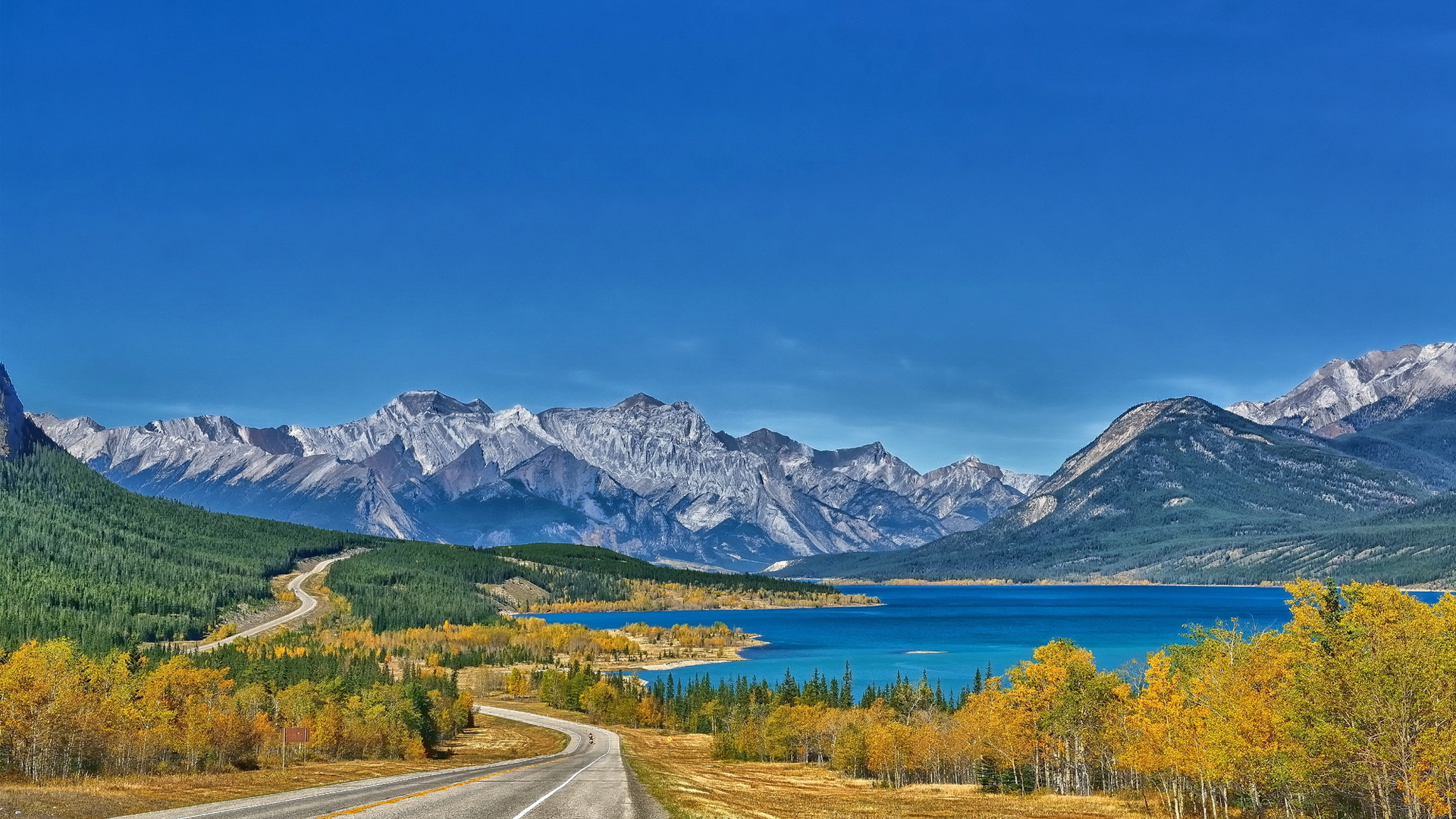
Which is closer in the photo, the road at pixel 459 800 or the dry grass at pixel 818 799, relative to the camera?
the road at pixel 459 800

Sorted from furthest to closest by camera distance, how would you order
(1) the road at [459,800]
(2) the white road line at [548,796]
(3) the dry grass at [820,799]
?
(3) the dry grass at [820,799] < (2) the white road line at [548,796] < (1) the road at [459,800]

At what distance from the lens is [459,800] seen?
132 feet

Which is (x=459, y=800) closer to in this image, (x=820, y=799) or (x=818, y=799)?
(x=818, y=799)

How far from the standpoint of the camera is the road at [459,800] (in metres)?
35.3

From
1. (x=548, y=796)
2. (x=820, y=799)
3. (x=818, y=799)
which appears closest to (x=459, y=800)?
(x=548, y=796)

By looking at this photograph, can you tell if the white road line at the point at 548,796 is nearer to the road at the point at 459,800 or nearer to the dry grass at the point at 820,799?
the road at the point at 459,800

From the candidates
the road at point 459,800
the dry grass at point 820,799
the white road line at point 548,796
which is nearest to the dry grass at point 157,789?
the road at point 459,800

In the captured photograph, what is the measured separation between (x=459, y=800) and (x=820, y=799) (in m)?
48.8

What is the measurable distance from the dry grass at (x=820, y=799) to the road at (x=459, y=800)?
258cm

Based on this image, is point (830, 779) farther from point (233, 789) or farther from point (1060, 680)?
point (233, 789)

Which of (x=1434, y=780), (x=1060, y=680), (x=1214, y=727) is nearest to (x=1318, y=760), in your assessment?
(x=1434, y=780)

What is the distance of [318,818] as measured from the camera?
3338 cm

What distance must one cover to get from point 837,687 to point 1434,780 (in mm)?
142146

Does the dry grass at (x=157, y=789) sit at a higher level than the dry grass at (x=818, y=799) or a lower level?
higher
